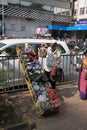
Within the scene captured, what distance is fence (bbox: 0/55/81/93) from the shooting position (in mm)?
4645

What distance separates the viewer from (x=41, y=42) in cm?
744

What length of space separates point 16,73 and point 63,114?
2137 millimetres

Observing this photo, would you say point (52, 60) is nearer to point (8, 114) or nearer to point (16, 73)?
point (16, 73)

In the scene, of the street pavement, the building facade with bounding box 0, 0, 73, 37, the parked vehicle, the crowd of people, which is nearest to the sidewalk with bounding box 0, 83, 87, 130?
the street pavement

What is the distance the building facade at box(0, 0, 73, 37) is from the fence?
2372 centimetres

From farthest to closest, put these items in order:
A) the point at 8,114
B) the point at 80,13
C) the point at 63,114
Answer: the point at 80,13, the point at 63,114, the point at 8,114

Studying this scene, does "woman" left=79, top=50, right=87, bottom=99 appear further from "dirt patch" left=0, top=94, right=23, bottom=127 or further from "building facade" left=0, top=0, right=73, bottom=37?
"building facade" left=0, top=0, right=73, bottom=37

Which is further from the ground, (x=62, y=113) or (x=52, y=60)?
(x=52, y=60)

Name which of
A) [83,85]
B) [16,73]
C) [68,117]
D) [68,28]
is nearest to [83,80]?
[83,85]

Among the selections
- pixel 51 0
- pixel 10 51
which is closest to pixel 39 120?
pixel 10 51

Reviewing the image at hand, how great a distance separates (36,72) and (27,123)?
66.7 inches

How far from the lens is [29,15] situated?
35312mm

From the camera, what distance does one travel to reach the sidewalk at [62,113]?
4.34 m

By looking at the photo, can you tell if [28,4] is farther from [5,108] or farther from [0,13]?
[5,108]
